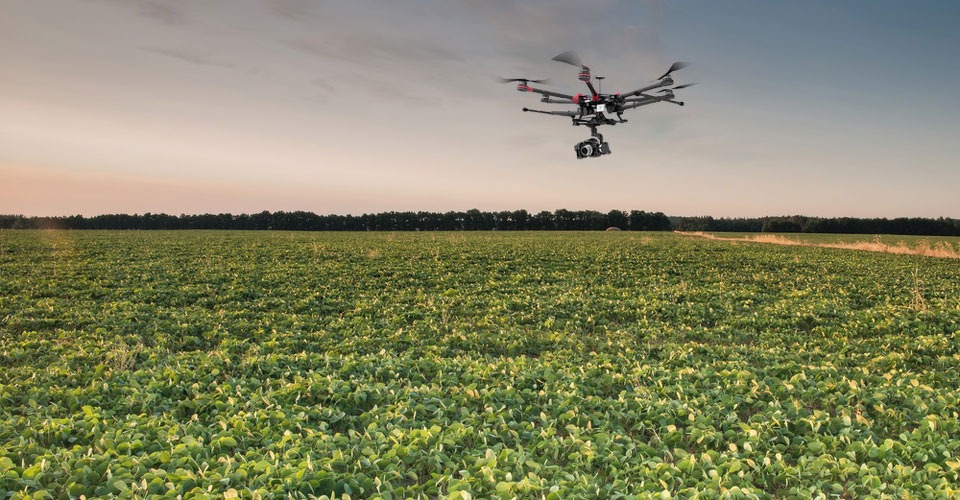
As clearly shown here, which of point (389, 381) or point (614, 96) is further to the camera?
point (614, 96)

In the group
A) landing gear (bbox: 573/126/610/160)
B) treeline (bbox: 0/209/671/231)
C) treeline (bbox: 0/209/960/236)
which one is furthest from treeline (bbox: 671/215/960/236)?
landing gear (bbox: 573/126/610/160)

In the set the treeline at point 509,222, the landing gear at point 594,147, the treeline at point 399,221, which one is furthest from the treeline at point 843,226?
the landing gear at point 594,147

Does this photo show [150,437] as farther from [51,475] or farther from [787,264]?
[787,264]

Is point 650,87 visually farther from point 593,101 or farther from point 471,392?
point 471,392

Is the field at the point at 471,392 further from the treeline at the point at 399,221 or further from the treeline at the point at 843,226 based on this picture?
the treeline at the point at 843,226

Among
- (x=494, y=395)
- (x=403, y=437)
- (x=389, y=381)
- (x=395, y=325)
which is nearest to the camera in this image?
(x=403, y=437)

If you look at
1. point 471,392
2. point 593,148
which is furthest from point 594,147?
point 471,392

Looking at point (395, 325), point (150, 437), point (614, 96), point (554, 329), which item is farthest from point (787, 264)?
point (150, 437)

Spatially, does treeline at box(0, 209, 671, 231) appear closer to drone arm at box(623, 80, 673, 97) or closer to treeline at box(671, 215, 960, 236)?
treeline at box(671, 215, 960, 236)
